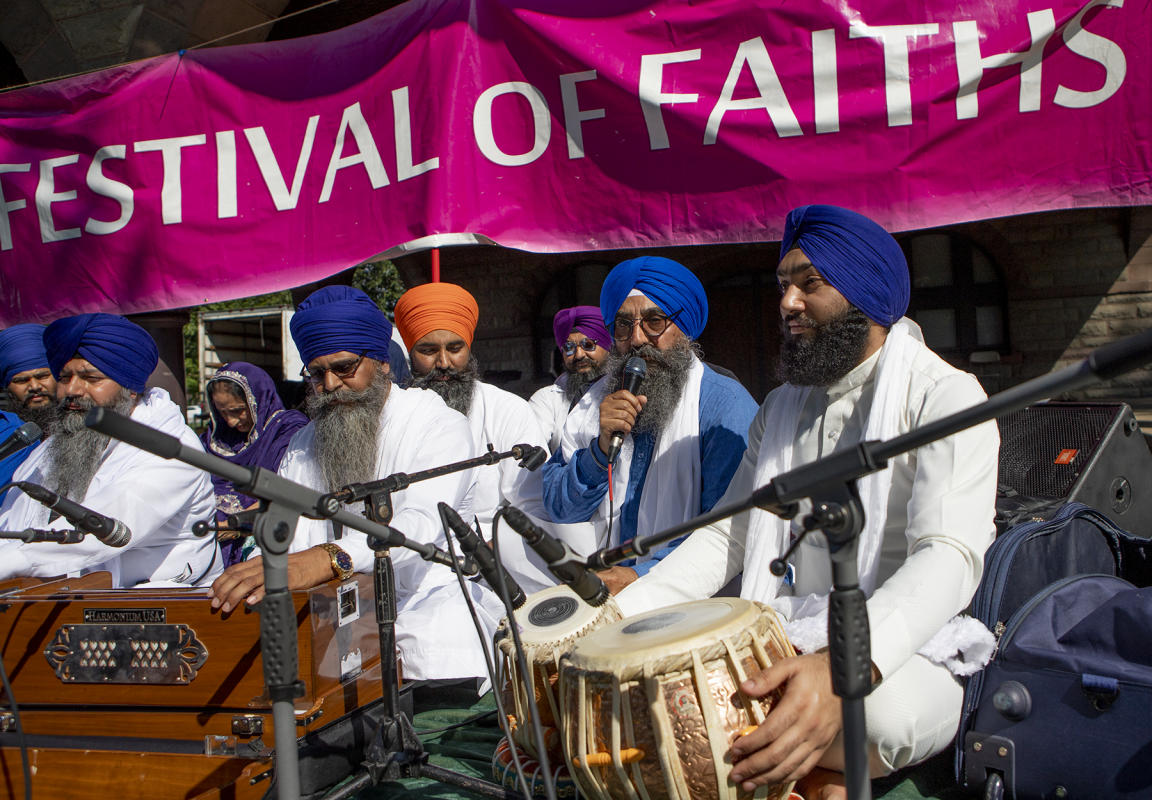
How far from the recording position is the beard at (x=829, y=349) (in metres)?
2.51

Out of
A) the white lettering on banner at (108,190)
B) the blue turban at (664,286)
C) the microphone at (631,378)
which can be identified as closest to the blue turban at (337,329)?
the blue turban at (664,286)

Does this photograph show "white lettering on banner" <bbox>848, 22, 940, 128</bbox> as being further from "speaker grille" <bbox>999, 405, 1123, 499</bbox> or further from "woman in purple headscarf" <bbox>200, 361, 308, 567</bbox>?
"woman in purple headscarf" <bbox>200, 361, 308, 567</bbox>

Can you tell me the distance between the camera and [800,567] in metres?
2.55

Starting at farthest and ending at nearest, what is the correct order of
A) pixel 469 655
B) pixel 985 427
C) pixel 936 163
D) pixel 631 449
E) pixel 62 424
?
pixel 936 163 < pixel 62 424 < pixel 631 449 < pixel 469 655 < pixel 985 427

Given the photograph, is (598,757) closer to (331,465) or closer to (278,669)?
(278,669)

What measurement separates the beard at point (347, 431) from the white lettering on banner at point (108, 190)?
102 inches

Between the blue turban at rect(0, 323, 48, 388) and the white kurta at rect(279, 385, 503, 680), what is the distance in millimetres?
2189

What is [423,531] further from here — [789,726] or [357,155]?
[357,155]

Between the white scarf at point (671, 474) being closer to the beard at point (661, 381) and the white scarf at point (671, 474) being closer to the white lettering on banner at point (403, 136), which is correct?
the beard at point (661, 381)

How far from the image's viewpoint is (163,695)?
2.49m

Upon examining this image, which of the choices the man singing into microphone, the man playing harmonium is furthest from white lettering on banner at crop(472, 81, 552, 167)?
the man playing harmonium

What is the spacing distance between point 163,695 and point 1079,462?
3331 mm

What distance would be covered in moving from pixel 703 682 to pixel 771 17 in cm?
355

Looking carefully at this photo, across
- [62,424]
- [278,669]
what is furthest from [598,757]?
[62,424]
